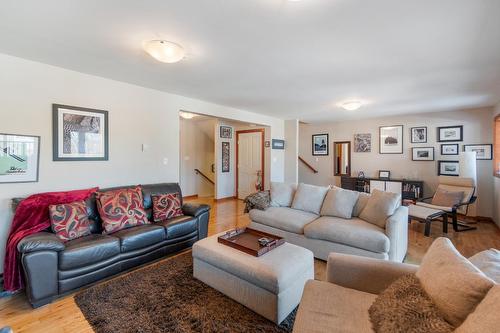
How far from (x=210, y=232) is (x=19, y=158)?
104 inches

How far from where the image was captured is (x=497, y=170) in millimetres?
4520

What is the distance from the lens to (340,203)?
3250mm

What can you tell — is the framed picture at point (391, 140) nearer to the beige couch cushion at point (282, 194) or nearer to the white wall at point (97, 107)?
the beige couch cushion at point (282, 194)

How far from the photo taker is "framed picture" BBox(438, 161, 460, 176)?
5.25 metres

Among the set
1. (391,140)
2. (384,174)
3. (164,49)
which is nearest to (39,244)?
(164,49)

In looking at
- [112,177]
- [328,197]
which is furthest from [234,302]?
[112,177]

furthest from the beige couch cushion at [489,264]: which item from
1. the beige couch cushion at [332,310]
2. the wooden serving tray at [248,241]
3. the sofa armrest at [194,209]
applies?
the sofa armrest at [194,209]

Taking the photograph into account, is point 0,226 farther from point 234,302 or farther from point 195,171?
point 195,171

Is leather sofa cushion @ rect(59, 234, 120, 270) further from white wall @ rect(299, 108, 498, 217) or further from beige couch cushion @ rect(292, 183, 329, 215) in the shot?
white wall @ rect(299, 108, 498, 217)

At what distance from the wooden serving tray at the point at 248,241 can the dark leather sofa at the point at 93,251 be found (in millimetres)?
886

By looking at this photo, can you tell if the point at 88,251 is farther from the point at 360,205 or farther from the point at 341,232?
the point at 360,205

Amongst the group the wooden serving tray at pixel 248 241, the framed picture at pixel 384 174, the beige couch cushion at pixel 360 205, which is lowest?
the wooden serving tray at pixel 248 241

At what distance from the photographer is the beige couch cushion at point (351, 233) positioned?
8.45ft

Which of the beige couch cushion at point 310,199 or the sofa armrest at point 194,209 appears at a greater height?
the beige couch cushion at point 310,199
